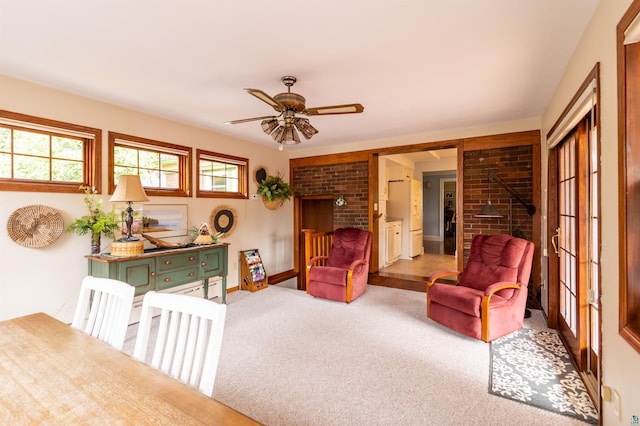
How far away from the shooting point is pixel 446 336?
10.0 ft

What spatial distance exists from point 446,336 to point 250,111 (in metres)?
3.37

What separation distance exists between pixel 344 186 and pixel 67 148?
3.99 m

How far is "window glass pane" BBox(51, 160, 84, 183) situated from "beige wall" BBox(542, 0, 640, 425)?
14.4ft

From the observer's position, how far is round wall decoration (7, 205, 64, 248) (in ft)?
8.82

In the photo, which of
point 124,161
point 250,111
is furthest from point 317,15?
point 124,161

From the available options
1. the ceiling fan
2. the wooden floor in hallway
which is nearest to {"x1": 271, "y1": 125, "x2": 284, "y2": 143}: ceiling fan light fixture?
the ceiling fan

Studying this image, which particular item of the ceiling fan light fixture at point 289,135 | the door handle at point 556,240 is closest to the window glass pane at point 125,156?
the ceiling fan light fixture at point 289,135

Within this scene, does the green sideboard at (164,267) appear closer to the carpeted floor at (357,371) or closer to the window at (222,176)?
the carpeted floor at (357,371)

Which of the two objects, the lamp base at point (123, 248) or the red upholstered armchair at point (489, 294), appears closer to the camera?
the red upholstered armchair at point (489, 294)

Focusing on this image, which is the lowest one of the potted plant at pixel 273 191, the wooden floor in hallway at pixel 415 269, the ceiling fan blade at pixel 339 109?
the wooden floor in hallway at pixel 415 269

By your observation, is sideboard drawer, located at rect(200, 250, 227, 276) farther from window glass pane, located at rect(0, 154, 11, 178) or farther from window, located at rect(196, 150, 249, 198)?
window glass pane, located at rect(0, 154, 11, 178)

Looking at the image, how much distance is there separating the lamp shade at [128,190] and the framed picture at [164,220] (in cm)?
64

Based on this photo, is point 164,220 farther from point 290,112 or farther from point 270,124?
point 290,112

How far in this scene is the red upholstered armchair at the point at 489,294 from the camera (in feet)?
9.41
